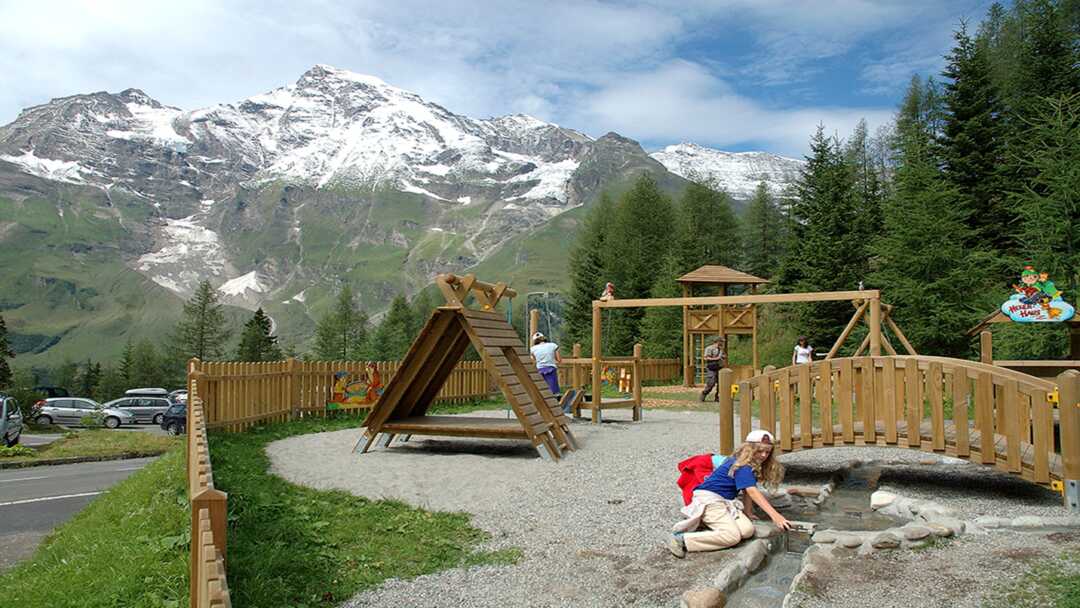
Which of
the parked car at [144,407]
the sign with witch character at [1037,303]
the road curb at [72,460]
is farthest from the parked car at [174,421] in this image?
the sign with witch character at [1037,303]

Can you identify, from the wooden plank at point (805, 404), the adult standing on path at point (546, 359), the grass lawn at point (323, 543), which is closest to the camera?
the grass lawn at point (323, 543)

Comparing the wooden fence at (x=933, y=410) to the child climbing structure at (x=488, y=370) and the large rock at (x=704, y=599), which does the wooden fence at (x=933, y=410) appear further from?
the large rock at (x=704, y=599)

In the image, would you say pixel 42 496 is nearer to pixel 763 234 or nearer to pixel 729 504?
pixel 729 504

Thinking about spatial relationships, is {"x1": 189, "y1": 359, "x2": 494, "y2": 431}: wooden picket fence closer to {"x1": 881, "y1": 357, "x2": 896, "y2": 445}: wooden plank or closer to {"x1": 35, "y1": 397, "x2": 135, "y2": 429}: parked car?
{"x1": 881, "y1": 357, "x2": 896, "y2": 445}: wooden plank

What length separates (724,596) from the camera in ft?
17.0

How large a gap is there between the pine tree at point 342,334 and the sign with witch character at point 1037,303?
212ft

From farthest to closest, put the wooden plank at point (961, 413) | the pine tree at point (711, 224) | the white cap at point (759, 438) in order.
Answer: the pine tree at point (711, 224)
the wooden plank at point (961, 413)
the white cap at point (759, 438)

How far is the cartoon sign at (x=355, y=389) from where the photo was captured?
1908cm

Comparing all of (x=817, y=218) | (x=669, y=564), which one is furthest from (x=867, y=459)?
(x=817, y=218)

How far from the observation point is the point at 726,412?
32.1 feet

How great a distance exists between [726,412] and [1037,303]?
364 inches

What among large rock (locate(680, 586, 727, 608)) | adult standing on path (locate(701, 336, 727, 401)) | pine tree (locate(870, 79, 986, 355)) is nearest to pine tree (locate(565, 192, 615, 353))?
pine tree (locate(870, 79, 986, 355))

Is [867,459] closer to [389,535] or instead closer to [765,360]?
[389,535]

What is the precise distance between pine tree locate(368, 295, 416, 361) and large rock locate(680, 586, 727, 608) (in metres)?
64.9
